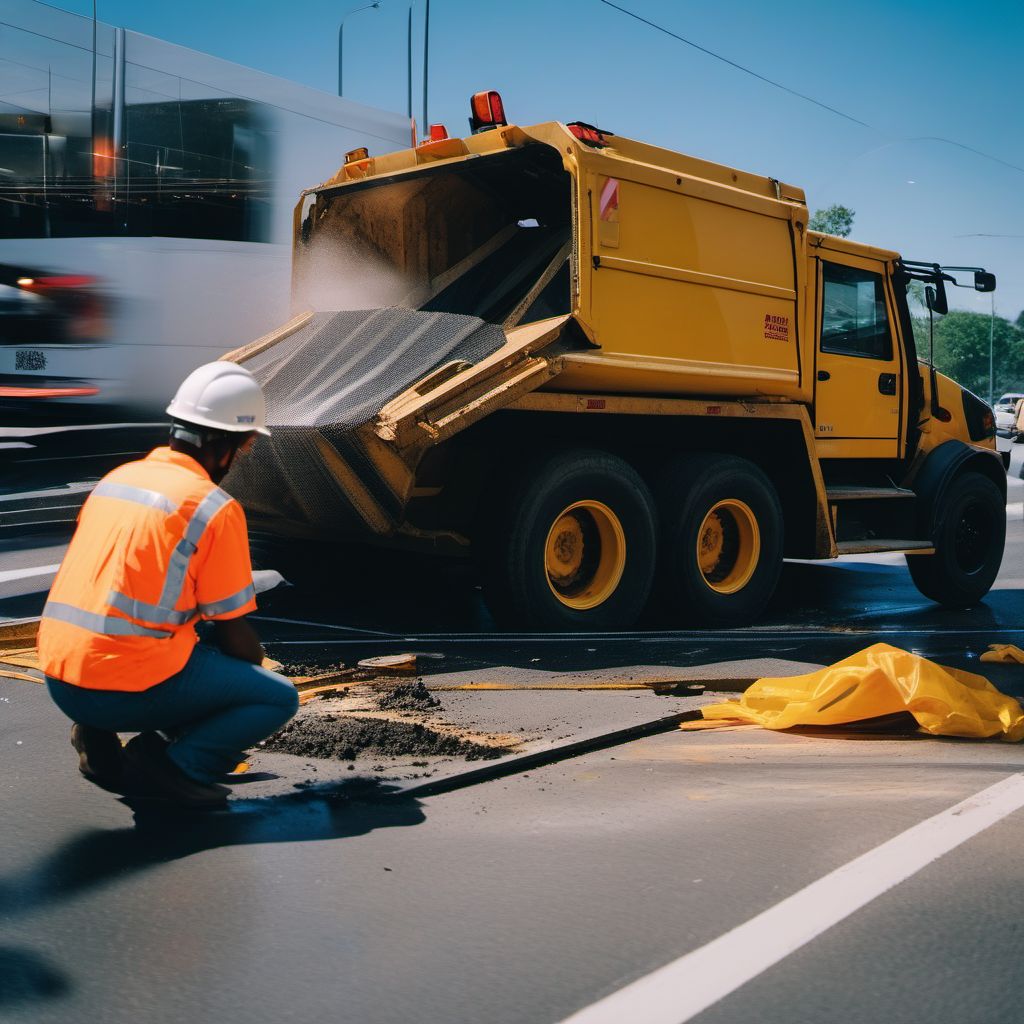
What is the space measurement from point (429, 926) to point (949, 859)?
1572mm

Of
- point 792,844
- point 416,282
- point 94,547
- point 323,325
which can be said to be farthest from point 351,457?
point 792,844

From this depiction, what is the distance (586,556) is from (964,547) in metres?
3.84

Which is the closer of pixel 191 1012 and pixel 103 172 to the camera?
pixel 191 1012

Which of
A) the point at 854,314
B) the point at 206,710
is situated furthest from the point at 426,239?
the point at 206,710

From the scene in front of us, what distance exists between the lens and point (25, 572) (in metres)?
10.0

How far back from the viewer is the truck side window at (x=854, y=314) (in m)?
9.61

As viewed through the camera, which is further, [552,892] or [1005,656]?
[1005,656]

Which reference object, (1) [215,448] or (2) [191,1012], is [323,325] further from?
(2) [191,1012]

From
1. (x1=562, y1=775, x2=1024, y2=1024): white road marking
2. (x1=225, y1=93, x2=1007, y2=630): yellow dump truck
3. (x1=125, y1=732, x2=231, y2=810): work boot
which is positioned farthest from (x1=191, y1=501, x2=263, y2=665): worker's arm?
(x1=225, y1=93, x2=1007, y2=630): yellow dump truck

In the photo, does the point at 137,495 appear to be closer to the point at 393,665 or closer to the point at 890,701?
the point at 393,665

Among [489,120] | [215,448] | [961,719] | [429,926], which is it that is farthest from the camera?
[489,120]

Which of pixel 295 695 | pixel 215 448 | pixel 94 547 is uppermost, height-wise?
pixel 215 448

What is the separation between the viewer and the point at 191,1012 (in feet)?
9.73

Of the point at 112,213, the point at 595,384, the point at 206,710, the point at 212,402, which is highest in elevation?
the point at 112,213
